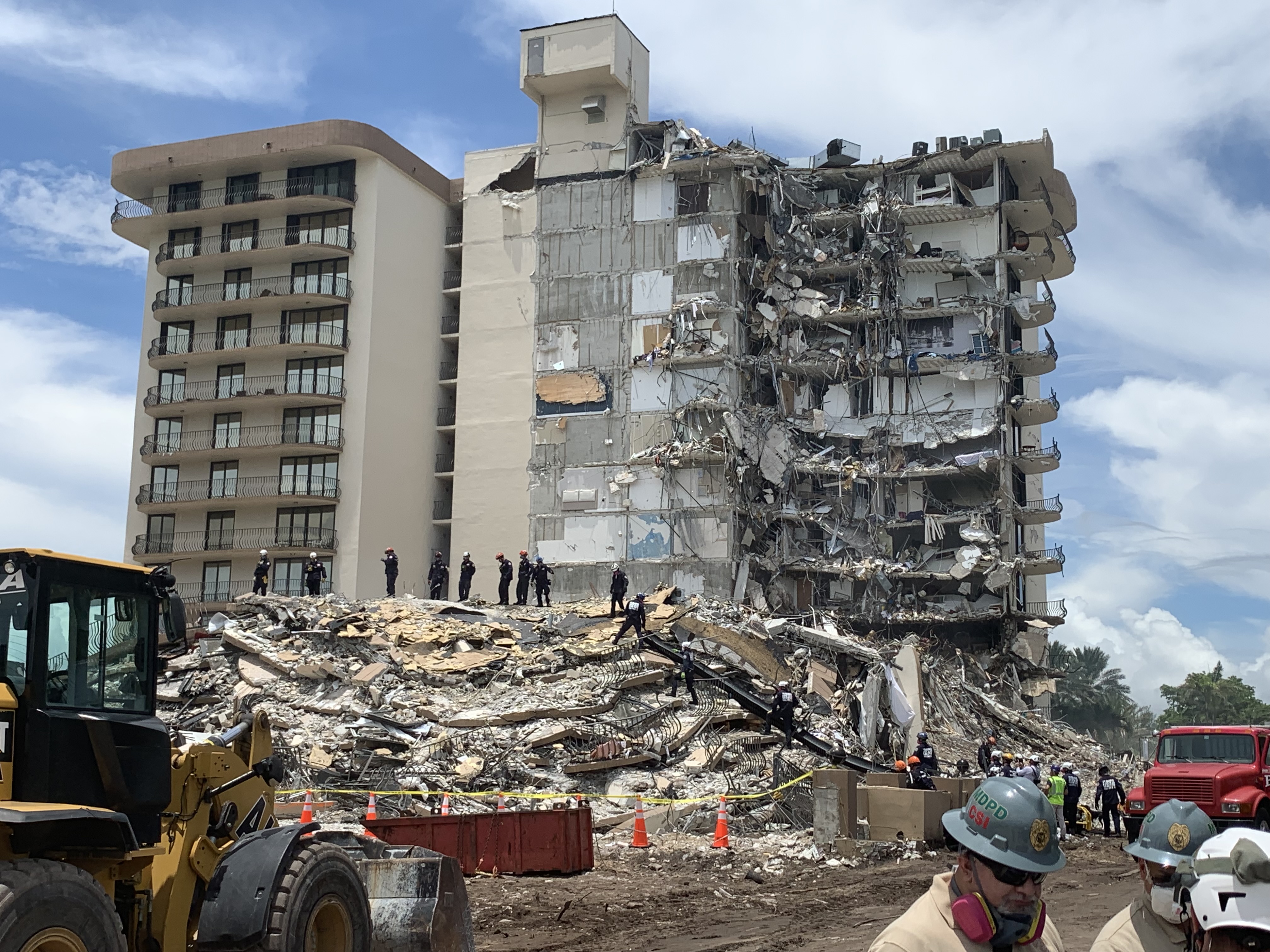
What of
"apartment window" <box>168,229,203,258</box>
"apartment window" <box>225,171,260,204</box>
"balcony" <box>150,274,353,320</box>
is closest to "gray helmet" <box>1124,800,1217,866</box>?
"balcony" <box>150,274,353,320</box>

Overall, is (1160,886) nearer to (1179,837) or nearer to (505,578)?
(1179,837)

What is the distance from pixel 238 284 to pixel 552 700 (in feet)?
118

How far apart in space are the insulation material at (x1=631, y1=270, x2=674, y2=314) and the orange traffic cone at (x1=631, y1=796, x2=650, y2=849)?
34159 millimetres

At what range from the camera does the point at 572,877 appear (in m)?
16.2

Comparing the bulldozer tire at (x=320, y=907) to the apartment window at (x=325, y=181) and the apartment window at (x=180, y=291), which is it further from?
the apartment window at (x=180, y=291)

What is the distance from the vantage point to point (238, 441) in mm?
54531

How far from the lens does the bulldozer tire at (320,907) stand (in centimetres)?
775

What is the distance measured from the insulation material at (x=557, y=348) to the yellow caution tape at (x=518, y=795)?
3233 centimetres

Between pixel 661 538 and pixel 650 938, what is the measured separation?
37.9m

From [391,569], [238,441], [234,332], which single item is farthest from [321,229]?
[391,569]

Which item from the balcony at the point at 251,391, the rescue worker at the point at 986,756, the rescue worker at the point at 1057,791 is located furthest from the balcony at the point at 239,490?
the rescue worker at the point at 1057,791

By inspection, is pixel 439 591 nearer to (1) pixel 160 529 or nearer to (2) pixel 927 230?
(1) pixel 160 529

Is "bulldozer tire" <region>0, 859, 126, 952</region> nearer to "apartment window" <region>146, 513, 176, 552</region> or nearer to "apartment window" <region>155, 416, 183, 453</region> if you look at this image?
"apartment window" <region>146, 513, 176, 552</region>

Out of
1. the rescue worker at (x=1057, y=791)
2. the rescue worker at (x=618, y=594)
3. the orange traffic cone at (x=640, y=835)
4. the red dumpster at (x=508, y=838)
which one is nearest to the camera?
the red dumpster at (x=508, y=838)
